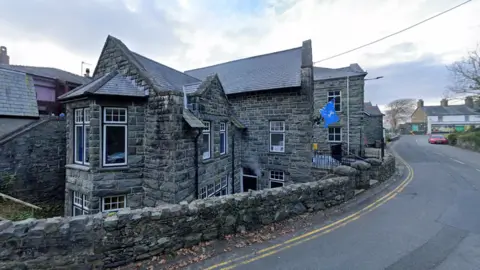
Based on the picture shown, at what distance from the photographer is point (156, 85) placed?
889 cm

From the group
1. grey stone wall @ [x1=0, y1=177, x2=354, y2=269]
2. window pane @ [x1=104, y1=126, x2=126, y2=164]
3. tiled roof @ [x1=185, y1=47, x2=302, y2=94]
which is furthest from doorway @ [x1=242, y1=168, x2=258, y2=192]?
window pane @ [x1=104, y1=126, x2=126, y2=164]

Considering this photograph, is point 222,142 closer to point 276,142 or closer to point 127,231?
point 276,142

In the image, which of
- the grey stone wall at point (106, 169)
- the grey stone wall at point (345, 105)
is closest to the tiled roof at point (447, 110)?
the grey stone wall at point (345, 105)

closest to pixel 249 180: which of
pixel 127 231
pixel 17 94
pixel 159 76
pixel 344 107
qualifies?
pixel 159 76

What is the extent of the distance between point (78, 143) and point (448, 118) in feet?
313

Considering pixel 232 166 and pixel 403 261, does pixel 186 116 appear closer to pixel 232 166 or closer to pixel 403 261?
pixel 232 166

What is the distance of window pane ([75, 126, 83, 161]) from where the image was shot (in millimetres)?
9461

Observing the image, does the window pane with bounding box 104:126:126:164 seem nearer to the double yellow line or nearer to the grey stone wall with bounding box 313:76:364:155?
the double yellow line

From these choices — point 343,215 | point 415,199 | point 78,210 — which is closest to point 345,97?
point 415,199

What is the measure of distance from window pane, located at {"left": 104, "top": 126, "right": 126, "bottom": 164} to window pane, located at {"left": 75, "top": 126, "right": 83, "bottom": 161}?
71.7 inches

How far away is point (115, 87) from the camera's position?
28.5 ft

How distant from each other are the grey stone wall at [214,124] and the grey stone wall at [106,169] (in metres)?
2.49

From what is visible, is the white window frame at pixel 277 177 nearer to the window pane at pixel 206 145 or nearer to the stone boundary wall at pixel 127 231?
the window pane at pixel 206 145

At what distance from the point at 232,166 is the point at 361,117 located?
14971mm
